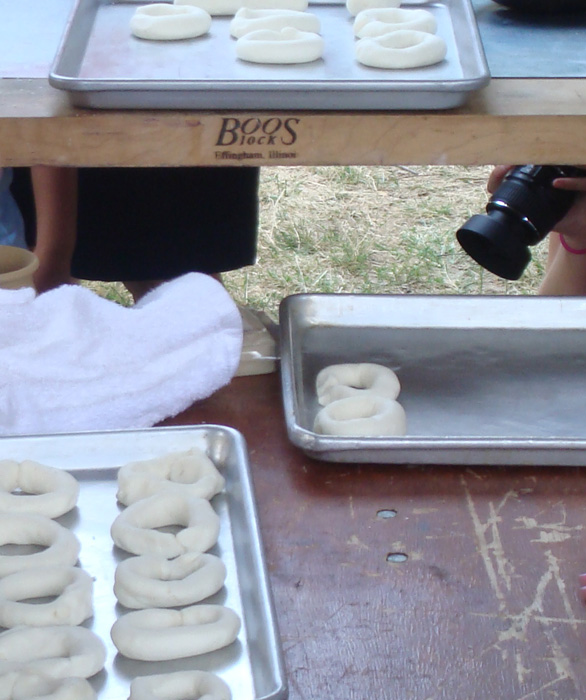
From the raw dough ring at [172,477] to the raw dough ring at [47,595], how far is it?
0.09 m

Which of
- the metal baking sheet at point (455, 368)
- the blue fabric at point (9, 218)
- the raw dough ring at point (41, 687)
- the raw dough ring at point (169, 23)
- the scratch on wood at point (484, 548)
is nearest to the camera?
the raw dough ring at point (41, 687)

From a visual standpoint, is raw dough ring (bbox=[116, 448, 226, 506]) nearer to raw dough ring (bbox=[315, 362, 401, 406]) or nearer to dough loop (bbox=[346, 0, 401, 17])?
raw dough ring (bbox=[315, 362, 401, 406])

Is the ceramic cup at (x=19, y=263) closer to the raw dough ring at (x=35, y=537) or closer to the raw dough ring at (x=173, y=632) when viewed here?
the raw dough ring at (x=35, y=537)

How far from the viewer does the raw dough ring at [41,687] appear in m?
0.54

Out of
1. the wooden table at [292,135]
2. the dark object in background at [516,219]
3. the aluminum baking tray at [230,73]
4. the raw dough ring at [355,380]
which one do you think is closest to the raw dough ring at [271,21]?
the aluminum baking tray at [230,73]

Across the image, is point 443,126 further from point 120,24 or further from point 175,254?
point 175,254

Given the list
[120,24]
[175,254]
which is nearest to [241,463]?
Answer: [120,24]

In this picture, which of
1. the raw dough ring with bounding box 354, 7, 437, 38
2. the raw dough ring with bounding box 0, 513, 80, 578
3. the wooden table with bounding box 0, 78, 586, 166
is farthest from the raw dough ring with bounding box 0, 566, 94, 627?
the raw dough ring with bounding box 354, 7, 437, 38

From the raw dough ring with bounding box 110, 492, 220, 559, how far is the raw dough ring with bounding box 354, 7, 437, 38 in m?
0.69

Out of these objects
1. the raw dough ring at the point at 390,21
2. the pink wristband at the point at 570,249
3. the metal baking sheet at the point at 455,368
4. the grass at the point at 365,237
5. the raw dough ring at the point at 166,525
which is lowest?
the grass at the point at 365,237

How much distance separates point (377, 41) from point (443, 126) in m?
0.16

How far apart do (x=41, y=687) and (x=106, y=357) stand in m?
0.37

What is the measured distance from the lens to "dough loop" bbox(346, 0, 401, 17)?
1.25 metres

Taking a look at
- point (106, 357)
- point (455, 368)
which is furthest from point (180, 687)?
point (455, 368)
